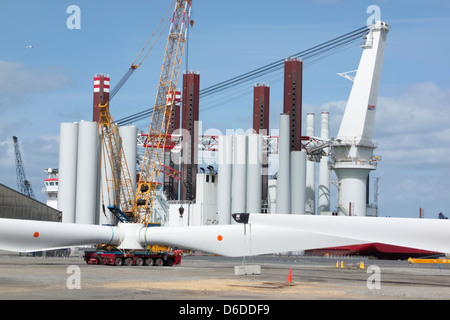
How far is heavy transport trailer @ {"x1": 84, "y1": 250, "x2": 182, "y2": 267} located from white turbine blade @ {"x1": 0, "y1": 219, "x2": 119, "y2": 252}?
2.56 m

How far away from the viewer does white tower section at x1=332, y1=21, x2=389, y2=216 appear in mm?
108438

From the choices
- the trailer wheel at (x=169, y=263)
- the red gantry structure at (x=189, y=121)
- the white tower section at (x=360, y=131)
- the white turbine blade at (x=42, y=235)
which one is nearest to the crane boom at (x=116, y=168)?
the trailer wheel at (x=169, y=263)

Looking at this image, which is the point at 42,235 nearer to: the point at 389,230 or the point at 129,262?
the point at 129,262

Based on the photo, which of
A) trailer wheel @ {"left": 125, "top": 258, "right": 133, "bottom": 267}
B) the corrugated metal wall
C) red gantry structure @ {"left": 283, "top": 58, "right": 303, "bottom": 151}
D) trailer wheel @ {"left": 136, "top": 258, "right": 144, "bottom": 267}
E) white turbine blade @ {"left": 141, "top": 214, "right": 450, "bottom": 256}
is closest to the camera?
white turbine blade @ {"left": 141, "top": 214, "right": 450, "bottom": 256}

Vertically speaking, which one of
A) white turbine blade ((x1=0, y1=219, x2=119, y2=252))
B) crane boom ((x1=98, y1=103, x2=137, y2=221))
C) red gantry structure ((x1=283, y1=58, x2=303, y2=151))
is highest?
red gantry structure ((x1=283, y1=58, x2=303, y2=151))

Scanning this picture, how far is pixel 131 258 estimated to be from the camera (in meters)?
59.7

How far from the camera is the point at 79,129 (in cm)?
11262

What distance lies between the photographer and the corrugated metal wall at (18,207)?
253 feet

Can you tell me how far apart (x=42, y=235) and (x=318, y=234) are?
72.8 ft

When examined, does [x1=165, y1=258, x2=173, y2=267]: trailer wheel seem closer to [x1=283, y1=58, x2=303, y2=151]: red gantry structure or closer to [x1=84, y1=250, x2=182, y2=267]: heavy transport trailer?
[x1=84, y1=250, x2=182, y2=267]: heavy transport trailer

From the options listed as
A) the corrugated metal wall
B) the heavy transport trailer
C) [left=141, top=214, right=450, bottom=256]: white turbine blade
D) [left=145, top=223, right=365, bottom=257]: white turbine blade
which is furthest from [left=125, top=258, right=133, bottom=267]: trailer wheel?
the corrugated metal wall

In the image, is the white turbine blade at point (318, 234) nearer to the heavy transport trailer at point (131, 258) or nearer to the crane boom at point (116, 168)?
the heavy transport trailer at point (131, 258)

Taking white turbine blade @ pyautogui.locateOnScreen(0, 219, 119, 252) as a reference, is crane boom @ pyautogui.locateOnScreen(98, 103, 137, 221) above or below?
above
